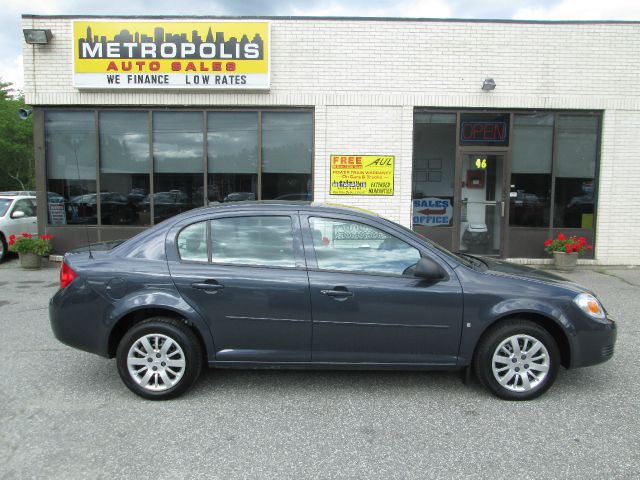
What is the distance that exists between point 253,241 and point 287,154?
6.13 m

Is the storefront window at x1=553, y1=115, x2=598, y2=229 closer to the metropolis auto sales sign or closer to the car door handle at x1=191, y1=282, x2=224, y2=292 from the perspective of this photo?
the metropolis auto sales sign

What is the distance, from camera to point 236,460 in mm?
3018

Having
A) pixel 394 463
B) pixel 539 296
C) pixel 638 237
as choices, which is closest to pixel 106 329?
pixel 394 463

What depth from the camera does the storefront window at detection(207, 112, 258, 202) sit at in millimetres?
9797

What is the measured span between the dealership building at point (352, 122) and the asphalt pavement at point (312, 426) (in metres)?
5.62

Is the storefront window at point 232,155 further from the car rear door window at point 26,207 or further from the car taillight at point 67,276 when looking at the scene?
the car taillight at point 67,276

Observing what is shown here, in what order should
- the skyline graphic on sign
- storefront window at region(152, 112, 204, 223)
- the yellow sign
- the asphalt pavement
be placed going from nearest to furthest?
the asphalt pavement < the skyline graphic on sign < the yellow sign < storefront window at region(152, 112, 204, 223)

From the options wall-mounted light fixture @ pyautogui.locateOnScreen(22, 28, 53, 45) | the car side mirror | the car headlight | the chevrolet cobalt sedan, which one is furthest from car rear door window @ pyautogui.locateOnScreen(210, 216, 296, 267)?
wall-mounted light fixture @ pyautogui.locateOnScreen(22, 28, 53, 45)

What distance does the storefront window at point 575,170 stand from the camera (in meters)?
9.87

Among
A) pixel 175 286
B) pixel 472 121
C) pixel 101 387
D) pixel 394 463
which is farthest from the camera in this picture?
pixel 472 121

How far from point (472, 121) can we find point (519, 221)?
2.23 metres

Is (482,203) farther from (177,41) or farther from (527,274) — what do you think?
(177,41)

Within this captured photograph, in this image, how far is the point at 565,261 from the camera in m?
9.33

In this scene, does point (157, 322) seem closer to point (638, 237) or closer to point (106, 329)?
point (106, 329)
